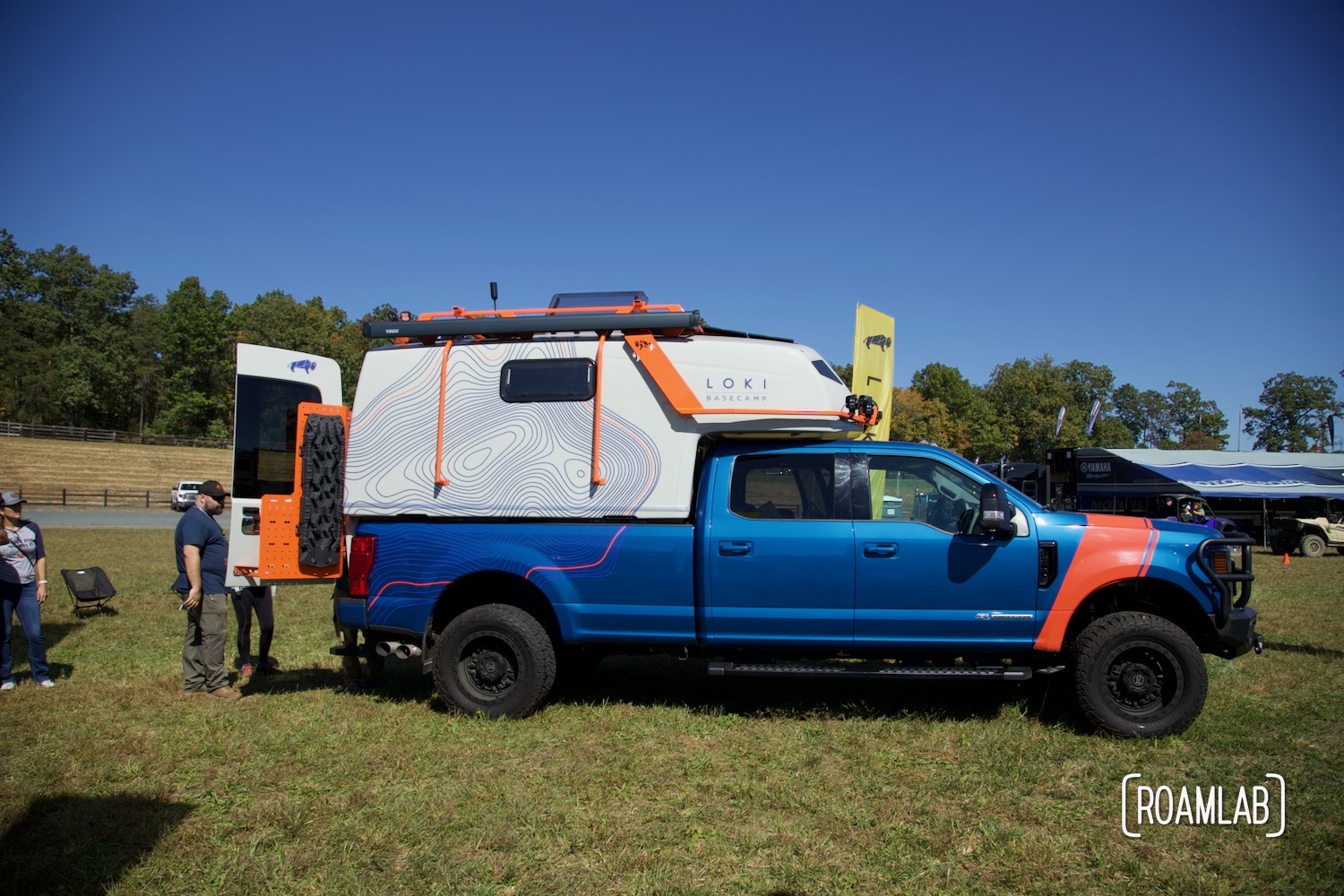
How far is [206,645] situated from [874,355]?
23.2ft

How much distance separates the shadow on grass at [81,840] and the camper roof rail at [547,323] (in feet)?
11.3

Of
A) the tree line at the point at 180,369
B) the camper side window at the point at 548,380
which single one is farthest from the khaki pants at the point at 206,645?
the tree line at the point at 180,369

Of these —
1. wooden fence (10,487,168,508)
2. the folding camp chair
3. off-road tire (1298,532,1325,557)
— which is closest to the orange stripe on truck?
the folding camp chair

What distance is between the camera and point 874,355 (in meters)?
9.22

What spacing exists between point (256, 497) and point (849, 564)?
4.91 metres

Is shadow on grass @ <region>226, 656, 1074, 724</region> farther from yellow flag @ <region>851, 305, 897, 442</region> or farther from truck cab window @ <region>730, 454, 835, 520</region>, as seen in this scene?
yellow flag @ <region>851, 305, 897, 442</region>

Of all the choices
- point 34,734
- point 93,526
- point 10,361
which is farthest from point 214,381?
point 34,734

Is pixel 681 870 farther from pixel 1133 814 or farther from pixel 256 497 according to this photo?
pixel 256 497

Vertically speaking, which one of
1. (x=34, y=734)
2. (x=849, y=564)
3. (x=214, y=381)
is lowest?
(x=34, y=734)

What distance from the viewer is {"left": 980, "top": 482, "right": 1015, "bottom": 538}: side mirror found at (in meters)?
5.27

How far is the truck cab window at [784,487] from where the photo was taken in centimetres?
577

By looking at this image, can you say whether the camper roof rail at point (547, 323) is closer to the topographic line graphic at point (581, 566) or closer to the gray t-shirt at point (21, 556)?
the topographic line graphic at point (581, 566)

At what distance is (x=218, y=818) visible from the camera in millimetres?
4281

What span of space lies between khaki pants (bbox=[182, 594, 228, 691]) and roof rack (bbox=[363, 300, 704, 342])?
101 inches
